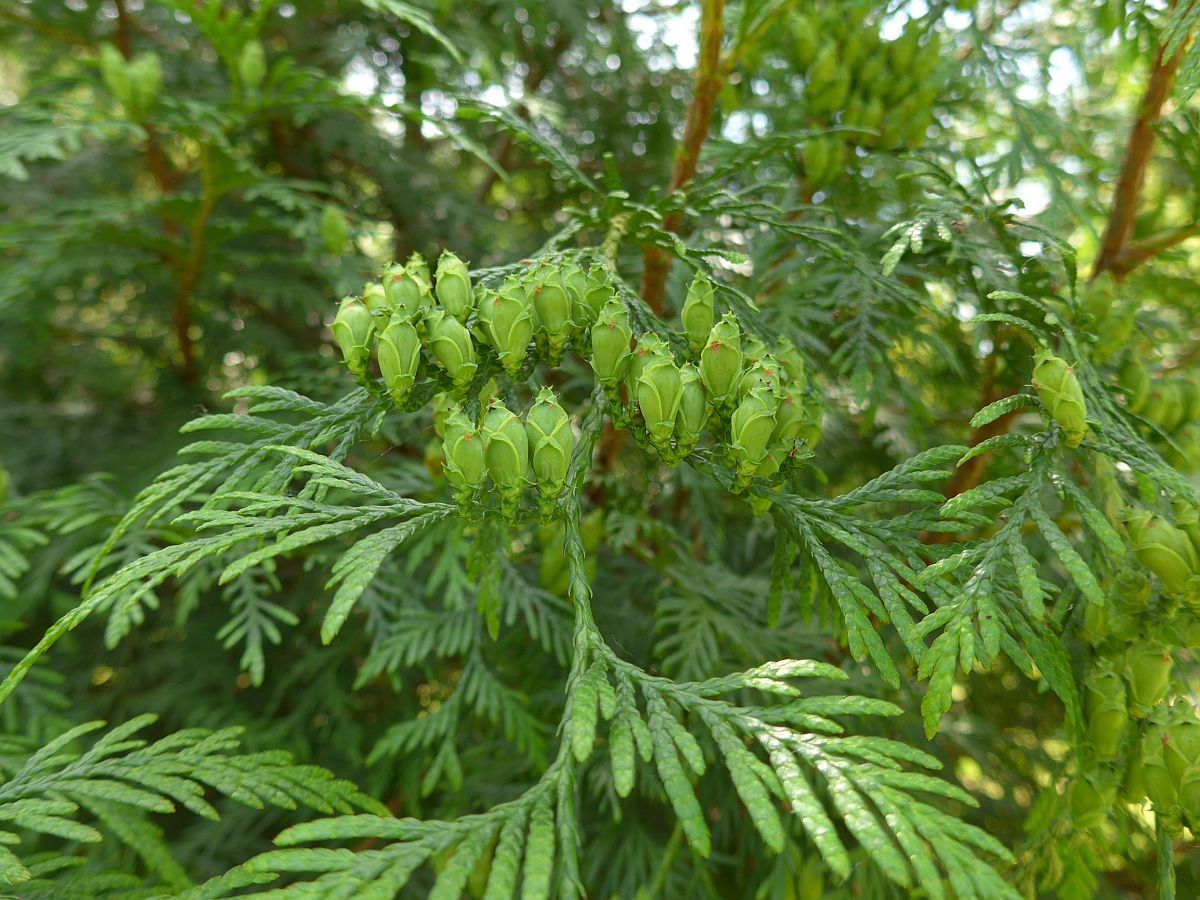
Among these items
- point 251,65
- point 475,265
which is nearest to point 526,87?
point 475,265

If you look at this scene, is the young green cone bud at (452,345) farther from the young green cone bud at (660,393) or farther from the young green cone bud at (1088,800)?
the young green cone bud at (1088,800)

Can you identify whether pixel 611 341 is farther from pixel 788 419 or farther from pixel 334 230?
pixel 334 230

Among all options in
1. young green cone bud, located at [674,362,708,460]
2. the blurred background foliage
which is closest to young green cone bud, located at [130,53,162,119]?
the blurred background foliage

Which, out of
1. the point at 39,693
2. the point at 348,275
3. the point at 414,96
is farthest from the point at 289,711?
the point at 414,96

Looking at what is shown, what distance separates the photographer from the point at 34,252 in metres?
1.38

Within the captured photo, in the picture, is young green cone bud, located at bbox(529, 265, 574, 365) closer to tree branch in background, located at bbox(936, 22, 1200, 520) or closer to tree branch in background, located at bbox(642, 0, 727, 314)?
tree branch in background, located at bbox(642, 0, 727, 314)

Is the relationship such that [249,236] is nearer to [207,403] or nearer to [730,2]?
[207,403]

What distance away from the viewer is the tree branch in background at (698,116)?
3.16 ft

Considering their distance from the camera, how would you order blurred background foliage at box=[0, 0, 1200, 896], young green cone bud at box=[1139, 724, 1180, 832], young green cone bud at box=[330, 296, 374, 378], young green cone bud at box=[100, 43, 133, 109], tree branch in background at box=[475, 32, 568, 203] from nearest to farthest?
young green cone bud at box=[1139, 724, 1180, 832], young green cone bud at box=[330, 296, 374, 378], blurred background foliage at box=[0, 0, 1200, 896], young green cone bud at box=[100, 43, 133, 109], tree branch in background at box=[475, 32, 568, 203]

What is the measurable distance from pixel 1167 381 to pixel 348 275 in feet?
4.01

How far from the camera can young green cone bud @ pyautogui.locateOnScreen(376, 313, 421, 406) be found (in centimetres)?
74

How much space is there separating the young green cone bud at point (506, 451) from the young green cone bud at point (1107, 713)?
1.84 feet

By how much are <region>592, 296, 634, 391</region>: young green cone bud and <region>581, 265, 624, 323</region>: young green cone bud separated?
4 centimetres

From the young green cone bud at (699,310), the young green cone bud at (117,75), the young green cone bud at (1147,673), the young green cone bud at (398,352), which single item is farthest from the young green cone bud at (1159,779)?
the young green cone bud at (117,75)
